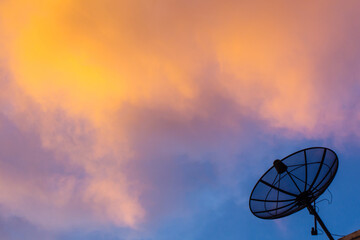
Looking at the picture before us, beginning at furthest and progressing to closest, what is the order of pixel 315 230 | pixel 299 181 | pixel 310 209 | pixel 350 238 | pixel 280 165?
pixel 299 181 → pixel 280 165 → pixel 310 209 → pixel 315 230 → pixel 350 238

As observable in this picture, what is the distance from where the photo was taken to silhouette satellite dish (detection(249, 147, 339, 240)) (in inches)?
625

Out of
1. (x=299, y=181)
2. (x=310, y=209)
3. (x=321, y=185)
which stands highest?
(x=299, y=181)

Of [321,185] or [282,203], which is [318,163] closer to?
[321,185]

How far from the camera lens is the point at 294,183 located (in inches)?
695

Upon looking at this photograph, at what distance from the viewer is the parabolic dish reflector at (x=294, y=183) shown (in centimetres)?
1593

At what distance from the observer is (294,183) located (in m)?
17.6

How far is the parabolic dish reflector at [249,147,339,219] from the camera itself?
15.9m

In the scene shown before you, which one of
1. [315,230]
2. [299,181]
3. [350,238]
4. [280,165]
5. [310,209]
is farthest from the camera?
[299,181]

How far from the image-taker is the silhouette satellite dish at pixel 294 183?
15.9 m

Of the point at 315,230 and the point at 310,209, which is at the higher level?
the point at 310,209

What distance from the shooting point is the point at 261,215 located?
17828mm

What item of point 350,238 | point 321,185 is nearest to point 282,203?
point 321,185

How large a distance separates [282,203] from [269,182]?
1727 mm

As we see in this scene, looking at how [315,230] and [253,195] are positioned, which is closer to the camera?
[315,230]
